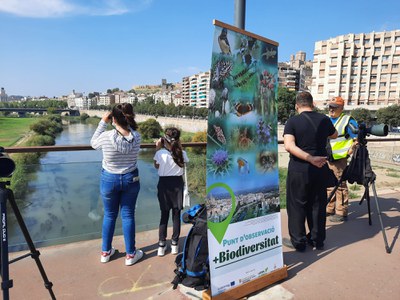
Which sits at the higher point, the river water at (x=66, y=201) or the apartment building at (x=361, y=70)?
the apartment building at (x=361, y=70)

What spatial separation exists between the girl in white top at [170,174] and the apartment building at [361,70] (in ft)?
274

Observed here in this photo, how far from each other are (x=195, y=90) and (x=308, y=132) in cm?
13619

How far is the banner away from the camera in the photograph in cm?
218

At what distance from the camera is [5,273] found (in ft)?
6.10

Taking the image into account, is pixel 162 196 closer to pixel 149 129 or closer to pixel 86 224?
pixel 86 224

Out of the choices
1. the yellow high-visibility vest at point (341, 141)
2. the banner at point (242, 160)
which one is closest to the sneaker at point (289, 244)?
the banner at point (242, 160)

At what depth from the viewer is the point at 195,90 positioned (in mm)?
136375

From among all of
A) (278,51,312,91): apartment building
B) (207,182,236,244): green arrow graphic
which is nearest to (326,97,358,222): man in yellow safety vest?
(207,182,236,244): green arrow graphic

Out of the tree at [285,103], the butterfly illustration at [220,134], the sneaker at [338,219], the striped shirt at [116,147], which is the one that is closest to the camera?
the butterfly illustration at [220,134]

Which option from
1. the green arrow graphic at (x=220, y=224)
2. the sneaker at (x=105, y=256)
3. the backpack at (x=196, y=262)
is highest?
the green arrow graphic at (x=220, y=224)

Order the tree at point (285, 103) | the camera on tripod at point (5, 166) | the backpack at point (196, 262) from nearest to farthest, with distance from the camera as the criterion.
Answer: the camera on tripod at point (5, 166) < the backpack at point (196, 262) < the tree at point (285, 103)

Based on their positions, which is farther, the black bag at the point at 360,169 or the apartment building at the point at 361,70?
the apartment building at the point at 361,70

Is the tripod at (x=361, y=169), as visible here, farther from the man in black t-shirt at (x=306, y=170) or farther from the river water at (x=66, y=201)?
the river water at (x=66, y=201)

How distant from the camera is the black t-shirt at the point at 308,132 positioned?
10.2 feet
